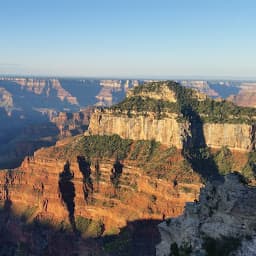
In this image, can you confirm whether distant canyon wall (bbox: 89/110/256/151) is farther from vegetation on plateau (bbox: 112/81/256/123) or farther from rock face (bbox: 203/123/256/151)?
vegetation on plateau (bbox: 112/81/256/123)

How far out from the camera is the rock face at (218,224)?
137 ft

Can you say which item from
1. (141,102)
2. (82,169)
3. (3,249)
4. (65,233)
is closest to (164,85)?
(141,102)

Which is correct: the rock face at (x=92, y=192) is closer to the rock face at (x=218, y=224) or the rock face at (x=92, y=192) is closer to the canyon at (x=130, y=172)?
the canyon at (x=130, y=172)

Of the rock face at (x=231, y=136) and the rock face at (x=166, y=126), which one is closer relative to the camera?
the rock face at (x=231, y=136)

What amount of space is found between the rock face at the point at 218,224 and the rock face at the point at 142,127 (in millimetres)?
94670

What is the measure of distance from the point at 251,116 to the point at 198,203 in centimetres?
10383

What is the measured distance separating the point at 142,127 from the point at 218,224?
10917cm

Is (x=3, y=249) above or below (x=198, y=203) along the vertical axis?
below

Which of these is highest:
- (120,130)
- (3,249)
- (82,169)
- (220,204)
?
(220,204)

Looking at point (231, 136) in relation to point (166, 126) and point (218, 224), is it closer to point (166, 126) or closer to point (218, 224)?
point (166, 126)

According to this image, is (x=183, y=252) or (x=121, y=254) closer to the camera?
(x=183, y=252)

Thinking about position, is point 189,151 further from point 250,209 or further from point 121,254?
point 250,209

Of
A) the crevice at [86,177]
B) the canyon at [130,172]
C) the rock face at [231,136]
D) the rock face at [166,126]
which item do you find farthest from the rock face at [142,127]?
the crevice at [86,177]

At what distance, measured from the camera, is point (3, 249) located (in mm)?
137375
